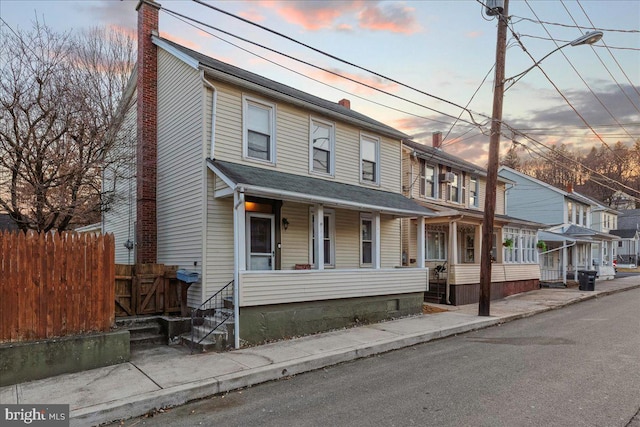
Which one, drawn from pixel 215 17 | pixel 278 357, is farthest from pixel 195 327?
pixel 215 17

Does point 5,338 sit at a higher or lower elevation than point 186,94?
lower

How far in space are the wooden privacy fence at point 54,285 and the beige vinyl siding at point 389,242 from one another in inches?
345

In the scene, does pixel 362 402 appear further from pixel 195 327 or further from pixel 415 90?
pixel 415 90

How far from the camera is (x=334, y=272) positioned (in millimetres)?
10234

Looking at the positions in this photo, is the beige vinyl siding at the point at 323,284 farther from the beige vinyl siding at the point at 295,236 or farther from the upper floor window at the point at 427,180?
the upper floor window at the point at 427,180

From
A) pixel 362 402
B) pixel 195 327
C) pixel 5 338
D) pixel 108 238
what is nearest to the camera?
pixel 362 402

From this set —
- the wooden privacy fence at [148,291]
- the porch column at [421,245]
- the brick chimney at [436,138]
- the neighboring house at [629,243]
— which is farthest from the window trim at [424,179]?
the neighboring house at [629,243]

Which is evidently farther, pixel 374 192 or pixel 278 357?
pixel 374 192

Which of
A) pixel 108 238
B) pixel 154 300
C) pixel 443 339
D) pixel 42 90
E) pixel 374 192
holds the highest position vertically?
pixel 42 90

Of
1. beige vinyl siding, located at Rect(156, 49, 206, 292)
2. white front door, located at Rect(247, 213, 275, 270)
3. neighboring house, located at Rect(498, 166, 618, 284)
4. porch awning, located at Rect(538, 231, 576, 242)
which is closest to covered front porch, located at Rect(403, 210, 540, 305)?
porch awning, located at Rect(538, 231, 576, 242)

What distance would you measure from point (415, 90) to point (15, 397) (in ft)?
37.0

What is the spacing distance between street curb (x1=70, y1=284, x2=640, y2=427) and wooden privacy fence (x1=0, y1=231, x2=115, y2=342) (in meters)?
2.15

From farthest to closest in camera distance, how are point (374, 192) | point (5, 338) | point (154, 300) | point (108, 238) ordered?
point (374, 192)
point (154, 300)
point (108, 238)
point (5, 338)

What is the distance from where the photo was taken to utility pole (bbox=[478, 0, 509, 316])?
39.5 feet
